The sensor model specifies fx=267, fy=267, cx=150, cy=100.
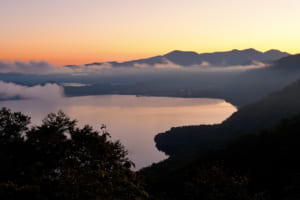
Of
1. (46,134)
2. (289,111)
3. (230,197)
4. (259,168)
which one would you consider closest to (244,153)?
(259,168)

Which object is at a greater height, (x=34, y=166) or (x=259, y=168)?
(x=34, y=166)

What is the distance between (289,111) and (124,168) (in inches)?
7773

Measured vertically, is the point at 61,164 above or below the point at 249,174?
above

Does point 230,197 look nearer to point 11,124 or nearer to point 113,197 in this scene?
point 113,197

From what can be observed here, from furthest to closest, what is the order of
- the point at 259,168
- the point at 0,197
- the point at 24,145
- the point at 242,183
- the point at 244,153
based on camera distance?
1. the point at 244,153
2. the point at 259,168
3. the point at 24,145
4. the point at 0,197
5. the point at 242,183

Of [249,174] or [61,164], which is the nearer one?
[61,164]

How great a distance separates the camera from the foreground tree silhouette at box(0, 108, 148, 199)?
13508mm

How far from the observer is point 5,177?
3672 centimetres

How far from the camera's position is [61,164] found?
96.1 ft

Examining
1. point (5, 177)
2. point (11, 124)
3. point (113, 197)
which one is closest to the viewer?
point (113, 197)

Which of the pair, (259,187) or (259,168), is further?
(259,168)

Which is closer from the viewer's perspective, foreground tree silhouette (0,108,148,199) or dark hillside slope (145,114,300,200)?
foreground tree silhouette (0,108,148,199)

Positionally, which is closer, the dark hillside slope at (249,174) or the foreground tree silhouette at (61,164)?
the foreground tree silhouette at (61,164)

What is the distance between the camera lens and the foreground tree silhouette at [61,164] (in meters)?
13.5
